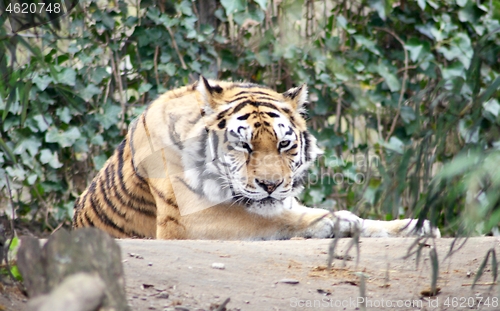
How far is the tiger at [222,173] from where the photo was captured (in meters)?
3.67

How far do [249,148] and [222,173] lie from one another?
252mm

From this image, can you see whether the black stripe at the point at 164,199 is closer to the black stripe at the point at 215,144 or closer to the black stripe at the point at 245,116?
the black stripe at the point at 215,144

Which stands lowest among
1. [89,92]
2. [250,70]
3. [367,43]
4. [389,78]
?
[89,92]

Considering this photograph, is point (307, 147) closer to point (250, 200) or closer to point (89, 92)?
point (250, 200)

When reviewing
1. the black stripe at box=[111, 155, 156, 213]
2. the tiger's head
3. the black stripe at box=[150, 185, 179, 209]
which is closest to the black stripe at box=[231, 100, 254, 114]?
the tiger's head

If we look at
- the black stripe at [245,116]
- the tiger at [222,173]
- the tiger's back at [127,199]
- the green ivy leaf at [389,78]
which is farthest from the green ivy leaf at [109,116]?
the green ivy leaf at [389,78]

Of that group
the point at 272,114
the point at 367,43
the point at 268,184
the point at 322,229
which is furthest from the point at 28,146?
the point at 367,43

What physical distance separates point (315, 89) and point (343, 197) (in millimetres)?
1165

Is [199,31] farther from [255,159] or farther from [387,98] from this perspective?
[255,159]

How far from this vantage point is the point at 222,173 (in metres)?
3.80

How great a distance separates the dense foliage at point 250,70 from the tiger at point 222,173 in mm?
1528

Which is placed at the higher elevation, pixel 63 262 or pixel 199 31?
pixel 199 31

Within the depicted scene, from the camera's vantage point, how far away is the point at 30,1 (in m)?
2.46

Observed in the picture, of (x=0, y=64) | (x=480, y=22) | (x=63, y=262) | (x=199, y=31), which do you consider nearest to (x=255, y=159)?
(x=0, y=64)
